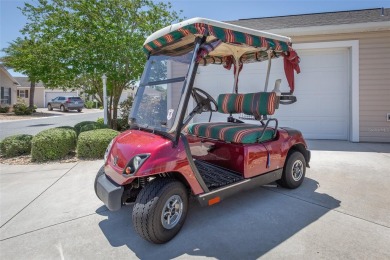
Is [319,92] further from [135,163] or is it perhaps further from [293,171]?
[135,163]


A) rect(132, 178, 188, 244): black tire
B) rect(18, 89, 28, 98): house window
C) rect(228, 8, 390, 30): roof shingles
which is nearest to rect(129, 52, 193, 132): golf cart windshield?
rect(132, 178, 188, 244): black tire

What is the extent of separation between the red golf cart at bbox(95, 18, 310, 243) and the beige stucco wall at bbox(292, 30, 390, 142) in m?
3.95

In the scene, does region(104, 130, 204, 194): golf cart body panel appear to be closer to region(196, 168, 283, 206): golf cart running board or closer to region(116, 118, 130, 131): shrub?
region(196, 168, 283, 206): golf cart running board

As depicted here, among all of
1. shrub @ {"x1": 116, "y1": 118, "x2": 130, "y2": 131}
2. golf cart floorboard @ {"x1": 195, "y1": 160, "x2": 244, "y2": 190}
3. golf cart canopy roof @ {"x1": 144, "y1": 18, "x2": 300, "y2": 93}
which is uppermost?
golf cart canopy roof @ {"x1": 144, "y1": 18, "x2": 300, "y2": 93}

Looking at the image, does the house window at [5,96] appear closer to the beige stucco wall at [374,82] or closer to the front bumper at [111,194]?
the front bumper at [111,194]

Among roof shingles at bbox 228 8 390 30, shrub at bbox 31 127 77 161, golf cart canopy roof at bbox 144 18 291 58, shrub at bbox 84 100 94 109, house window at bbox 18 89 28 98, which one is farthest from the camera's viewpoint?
house window at bbox 18 89 28 98

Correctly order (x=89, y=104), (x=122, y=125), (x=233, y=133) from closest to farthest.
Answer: (x=233, y=133) < (x=122, y=125) < (x=89, y=104)

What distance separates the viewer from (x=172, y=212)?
233 cm

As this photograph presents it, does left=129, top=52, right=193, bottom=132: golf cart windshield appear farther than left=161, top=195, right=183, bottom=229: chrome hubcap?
Yes

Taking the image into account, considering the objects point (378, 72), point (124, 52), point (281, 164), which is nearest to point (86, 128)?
point (124, 52)

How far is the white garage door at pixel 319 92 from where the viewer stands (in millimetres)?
6625

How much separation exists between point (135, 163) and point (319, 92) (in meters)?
6.06

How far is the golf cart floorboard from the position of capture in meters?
2.70

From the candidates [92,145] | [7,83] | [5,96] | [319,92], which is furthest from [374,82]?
[7,83]
